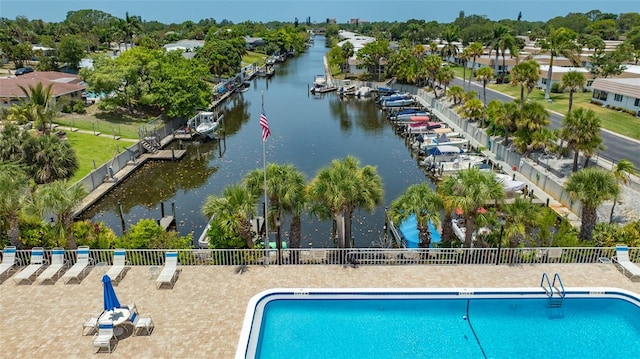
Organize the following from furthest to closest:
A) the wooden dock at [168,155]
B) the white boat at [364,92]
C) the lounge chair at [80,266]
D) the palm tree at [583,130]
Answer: the white boat at [364,92] < the wooden dock at [168,155] < the palm tree at [583,130] < the lounge chair at [80,266]

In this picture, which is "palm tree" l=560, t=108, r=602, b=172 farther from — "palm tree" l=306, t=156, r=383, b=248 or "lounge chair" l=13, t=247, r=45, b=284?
"lounge chair" l=13, t=247, r=45, b=284

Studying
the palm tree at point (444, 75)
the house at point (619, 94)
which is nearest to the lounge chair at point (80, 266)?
the palm tree at point (444, 75)

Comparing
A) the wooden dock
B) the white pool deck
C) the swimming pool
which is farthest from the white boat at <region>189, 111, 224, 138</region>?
the swimming pool

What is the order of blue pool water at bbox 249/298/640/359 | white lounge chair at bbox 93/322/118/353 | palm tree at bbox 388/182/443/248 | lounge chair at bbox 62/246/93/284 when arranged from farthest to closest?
palm tree at bbox 388/182/443/248 → lounge chair at bbox 62/246/93/284 → blue pool water at bbox 249/298/640/359 → white lounge chair at bbox 93/322/118/353

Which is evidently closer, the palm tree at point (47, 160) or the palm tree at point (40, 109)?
the palm tree at point (47, 160)

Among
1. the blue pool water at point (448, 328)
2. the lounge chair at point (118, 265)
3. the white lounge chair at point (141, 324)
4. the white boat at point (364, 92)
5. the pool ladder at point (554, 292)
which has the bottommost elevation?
the blue pool water at point (448, 328)

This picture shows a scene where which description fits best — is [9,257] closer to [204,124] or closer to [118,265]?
[118,265]

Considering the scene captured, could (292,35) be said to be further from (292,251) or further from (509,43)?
(292,251)

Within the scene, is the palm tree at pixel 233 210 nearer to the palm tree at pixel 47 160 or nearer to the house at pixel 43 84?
the palm tree at pixel 47 160
